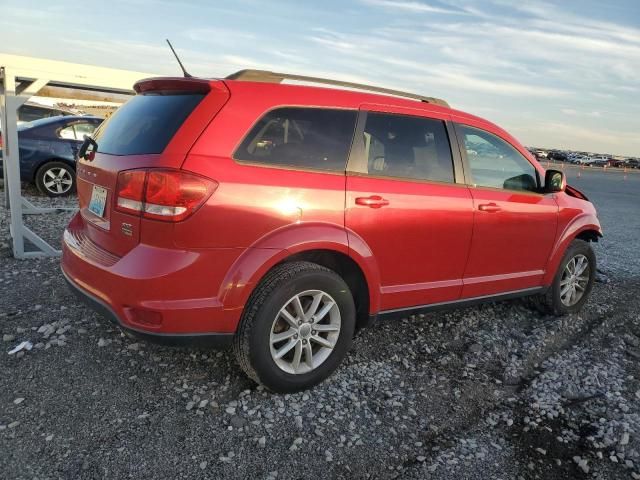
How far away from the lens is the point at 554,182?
4402 millimetres

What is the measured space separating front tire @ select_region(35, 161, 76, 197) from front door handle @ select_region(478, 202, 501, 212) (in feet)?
25.5

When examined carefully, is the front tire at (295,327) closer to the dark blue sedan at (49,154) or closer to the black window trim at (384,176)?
the black window trim at (384,176)

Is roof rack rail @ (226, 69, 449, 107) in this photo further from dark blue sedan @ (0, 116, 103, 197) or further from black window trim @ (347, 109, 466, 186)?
dark blue sedan @ (0, 116, 103, 197)

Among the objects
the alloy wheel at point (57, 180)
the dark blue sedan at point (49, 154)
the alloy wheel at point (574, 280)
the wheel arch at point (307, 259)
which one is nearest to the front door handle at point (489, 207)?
the wheel arch at point (307, 259)

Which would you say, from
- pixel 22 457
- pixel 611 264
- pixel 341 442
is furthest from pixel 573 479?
pixel 611 264

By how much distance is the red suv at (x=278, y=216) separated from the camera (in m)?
2.68

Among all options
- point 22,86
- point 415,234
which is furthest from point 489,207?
point 22,86

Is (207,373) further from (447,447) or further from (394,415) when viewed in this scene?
(447,447)

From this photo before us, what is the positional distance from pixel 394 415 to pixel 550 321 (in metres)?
2.42

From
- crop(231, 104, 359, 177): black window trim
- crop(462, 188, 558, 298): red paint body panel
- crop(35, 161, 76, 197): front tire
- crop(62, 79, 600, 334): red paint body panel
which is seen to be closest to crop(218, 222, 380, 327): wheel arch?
crop(62, 79, 600, 334): red paint body panel

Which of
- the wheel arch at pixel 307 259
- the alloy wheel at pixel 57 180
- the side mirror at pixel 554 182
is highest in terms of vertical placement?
the side mirror at pixel 554 182

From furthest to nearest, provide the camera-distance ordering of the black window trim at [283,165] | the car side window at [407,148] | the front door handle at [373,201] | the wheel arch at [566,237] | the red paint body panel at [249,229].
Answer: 1. the wheel arch at [566,237]
2. the car side window at [407,148]
3. the front door handle at [373,201]
4. the black window trim at [283,165]
5. the red paint body panel at [249,229]

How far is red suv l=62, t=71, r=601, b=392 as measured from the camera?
2676mm

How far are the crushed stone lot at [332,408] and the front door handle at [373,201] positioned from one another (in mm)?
1132
